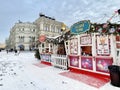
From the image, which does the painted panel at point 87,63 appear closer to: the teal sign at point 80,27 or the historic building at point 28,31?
the teal sign at point 80,27

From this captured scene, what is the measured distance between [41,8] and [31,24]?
924 centimetres

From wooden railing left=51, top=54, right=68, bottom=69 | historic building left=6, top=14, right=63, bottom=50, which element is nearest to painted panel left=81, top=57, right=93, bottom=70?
wooden railing left=51, top=54, right=68, bottom=69

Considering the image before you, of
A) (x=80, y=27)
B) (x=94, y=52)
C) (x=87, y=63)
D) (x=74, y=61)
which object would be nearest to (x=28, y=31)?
(x=74, y=61)

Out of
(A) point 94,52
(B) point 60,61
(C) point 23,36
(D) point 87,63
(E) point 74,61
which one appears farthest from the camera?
(C) point 23,36

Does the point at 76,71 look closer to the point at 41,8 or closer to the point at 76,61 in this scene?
the point at 76,61

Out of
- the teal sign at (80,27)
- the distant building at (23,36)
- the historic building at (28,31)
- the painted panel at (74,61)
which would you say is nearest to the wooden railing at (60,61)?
the painted panel at (74,61)

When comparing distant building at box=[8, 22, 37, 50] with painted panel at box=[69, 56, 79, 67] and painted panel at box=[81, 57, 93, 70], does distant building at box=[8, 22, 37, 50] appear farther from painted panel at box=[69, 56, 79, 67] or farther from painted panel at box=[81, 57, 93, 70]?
painted panel at box=[81, 57, 93, 70]

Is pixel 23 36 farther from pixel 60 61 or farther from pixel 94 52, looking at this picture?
pixel 94 52

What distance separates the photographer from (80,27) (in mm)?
6336

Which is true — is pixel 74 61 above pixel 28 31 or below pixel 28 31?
below

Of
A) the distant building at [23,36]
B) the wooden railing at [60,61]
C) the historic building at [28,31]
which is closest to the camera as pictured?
the wooden railing at [60,61]

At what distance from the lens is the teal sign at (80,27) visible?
5.86 metres

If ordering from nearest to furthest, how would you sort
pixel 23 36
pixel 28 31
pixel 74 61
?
pixel 74 61, pixel 23 36, pixel 28 31

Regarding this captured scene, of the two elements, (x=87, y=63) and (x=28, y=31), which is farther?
(x=28, y=31)
